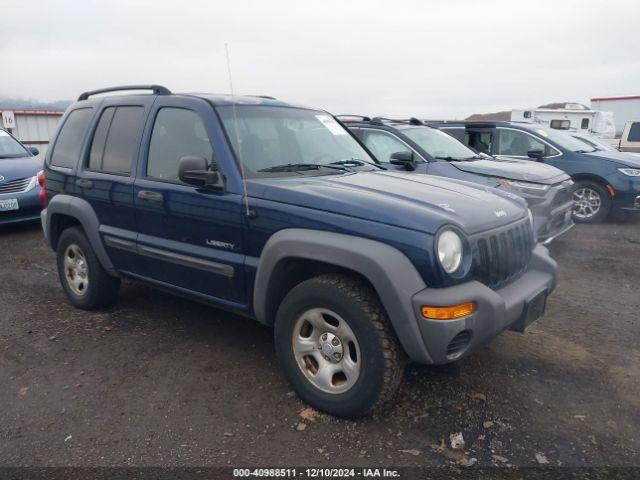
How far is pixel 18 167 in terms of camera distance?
26.8 feet

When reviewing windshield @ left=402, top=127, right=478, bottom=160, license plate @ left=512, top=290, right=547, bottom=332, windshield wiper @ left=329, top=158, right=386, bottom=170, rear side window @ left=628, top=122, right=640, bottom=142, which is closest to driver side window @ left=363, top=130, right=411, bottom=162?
windshield @ left=402, top=127, right=478, bottom=160

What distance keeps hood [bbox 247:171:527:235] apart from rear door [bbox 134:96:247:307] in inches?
13.6

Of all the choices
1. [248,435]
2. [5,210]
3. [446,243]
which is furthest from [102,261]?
[5,210]

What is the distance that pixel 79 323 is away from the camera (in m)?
4.47

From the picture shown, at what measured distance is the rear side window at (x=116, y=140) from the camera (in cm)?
404

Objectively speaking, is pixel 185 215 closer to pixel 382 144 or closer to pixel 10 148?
pixel 382 144

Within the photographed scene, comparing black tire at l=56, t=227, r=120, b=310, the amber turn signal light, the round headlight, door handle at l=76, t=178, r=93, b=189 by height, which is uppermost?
door handle at l=76, t=178, r=93, b=189

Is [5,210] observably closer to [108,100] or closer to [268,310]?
[108,100]

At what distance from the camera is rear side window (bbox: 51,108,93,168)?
4.56 metres

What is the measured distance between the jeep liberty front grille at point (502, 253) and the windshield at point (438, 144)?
3.94 m

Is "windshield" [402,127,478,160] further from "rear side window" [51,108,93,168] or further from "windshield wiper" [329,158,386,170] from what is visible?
"rear side window" [51,108,93,168]

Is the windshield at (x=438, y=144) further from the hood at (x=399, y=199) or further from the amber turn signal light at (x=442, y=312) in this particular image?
the amber turn signal light at (x=442, y=312)

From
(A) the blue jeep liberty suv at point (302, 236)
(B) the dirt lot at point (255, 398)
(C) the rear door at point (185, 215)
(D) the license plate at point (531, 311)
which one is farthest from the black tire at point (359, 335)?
(D) the license plate at point (531, 311)

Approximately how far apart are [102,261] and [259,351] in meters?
1.54
